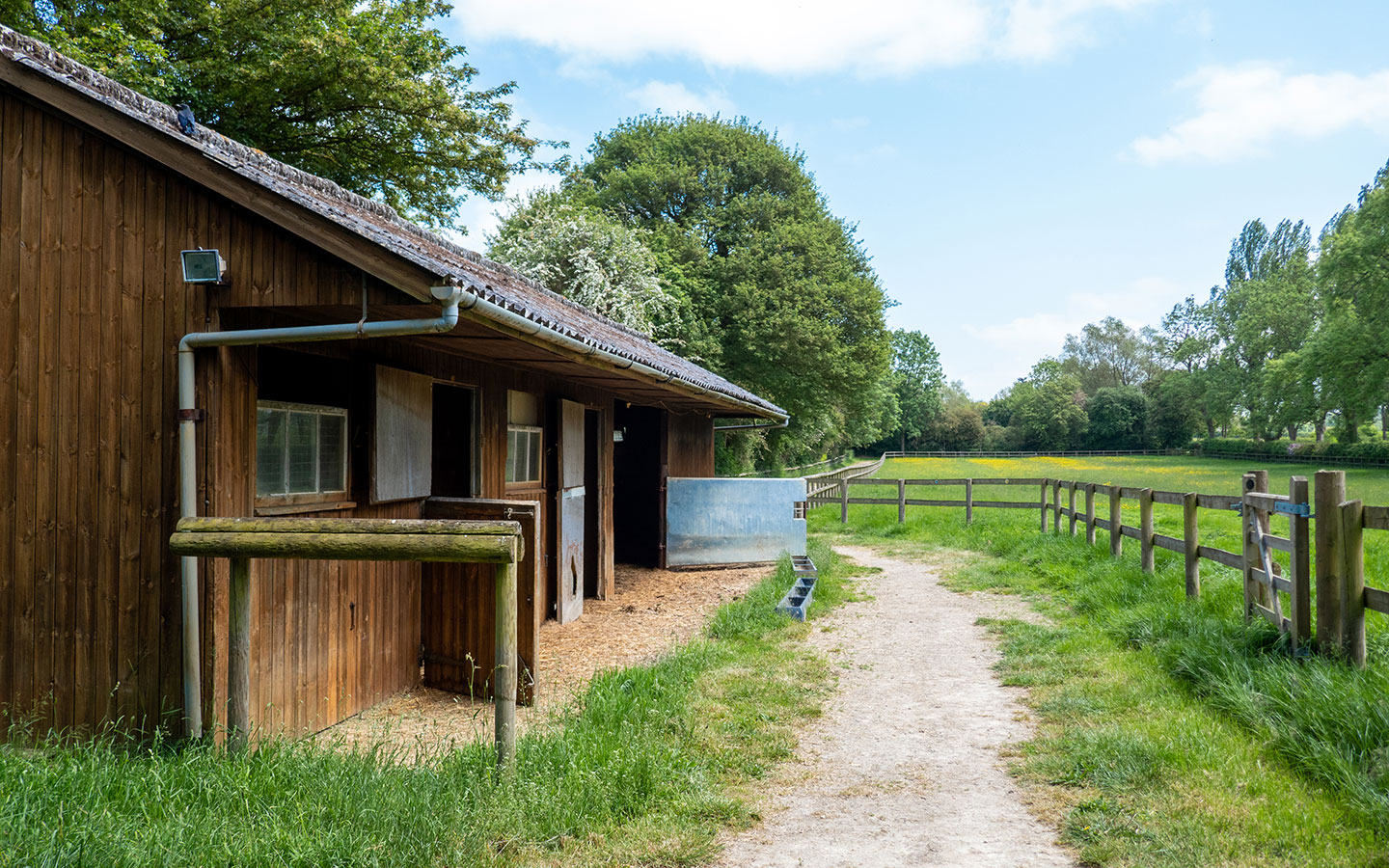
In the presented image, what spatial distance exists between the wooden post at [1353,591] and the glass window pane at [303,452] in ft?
19.7

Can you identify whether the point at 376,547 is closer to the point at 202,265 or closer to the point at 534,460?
the point at 202,265

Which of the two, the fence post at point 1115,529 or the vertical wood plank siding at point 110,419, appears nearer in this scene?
the vertical wood plank siding at point 110,419

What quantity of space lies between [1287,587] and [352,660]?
234 inches

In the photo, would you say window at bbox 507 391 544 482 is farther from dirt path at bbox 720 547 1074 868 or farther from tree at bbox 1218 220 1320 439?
tree at bbox 1218 220 1320 439

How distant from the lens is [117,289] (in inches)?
181

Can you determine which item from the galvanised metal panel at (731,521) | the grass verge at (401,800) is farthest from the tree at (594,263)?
the grass verge at (401,800)

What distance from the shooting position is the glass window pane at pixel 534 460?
8.48m

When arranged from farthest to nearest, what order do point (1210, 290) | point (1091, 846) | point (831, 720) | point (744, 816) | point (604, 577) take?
1. point (1210, 290)
2. point (604, 577)
3. point (831, 720)
4. point (744, 816)
5. point (1091, 846)

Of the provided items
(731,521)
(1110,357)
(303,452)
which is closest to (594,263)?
(731,521)

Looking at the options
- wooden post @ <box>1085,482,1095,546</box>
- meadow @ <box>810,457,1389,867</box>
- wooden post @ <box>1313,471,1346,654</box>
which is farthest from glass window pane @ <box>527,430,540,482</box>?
wooden post @ <box>1085,482,1095,546</box>

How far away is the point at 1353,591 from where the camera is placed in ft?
15.7

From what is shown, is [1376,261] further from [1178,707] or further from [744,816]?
[744,816]

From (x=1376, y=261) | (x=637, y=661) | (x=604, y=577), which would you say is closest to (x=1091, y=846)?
(x=637, y=661)

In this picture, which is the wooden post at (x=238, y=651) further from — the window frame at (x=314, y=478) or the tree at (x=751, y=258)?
the tree at (x=751, y=258)
